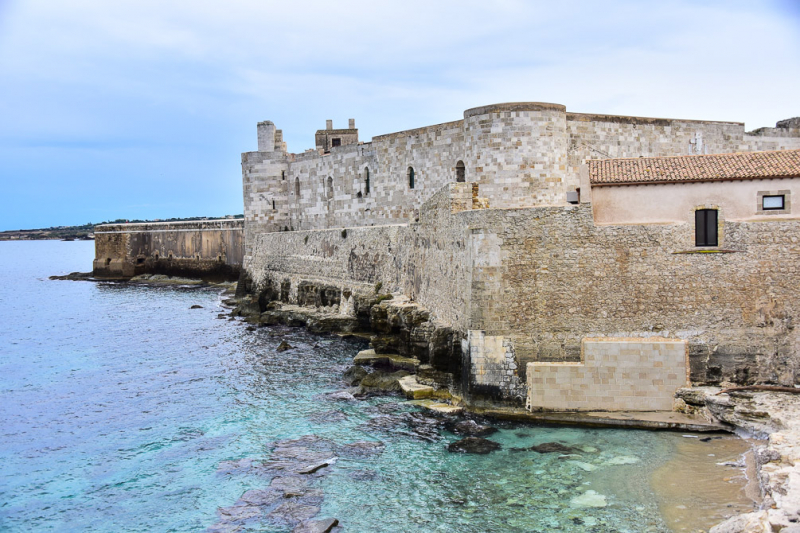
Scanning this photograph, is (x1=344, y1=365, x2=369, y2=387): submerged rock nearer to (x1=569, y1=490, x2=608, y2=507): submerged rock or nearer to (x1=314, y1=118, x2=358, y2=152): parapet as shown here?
(x1=569, y1=490, x2=608, y2=507): submerged rock

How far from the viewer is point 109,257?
58.4 metres

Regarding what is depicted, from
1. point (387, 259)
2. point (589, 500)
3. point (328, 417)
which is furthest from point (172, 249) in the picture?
point (589, 500)

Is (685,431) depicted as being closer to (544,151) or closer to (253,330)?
(544,151)

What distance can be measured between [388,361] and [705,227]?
8.89m

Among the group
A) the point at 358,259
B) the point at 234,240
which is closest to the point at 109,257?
the point at 234,240

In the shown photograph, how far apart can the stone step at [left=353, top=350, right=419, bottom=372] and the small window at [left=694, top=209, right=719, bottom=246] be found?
756cm

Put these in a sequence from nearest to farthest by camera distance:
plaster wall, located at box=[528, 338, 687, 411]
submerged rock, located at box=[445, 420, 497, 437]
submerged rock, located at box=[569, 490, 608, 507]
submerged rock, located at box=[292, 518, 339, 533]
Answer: submerged rock, located at box=[292, 518, 339, 533] < submerged rock, located at box=[569, 490, 608, 507] < submerged rock, located at box=[445, 420, 497, 437] < plaster wall, located at box=[528, 338, 687, 411]

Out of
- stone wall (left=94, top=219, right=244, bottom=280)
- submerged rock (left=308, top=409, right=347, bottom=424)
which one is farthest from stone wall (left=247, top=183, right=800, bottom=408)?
stone wall (left=94, top=219, right=244, bottom=280)

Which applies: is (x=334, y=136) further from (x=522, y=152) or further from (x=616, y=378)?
(x=616, y=378)

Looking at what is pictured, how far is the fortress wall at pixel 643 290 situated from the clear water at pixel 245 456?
2174 millimetres

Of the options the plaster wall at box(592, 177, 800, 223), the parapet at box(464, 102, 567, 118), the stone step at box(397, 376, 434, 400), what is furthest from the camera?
the parapet at box(464, 102, 567, 118)

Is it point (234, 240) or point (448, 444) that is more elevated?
point (234, 240)

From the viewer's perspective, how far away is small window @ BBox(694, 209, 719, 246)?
14742 millimetres

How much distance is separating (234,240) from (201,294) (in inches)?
194
